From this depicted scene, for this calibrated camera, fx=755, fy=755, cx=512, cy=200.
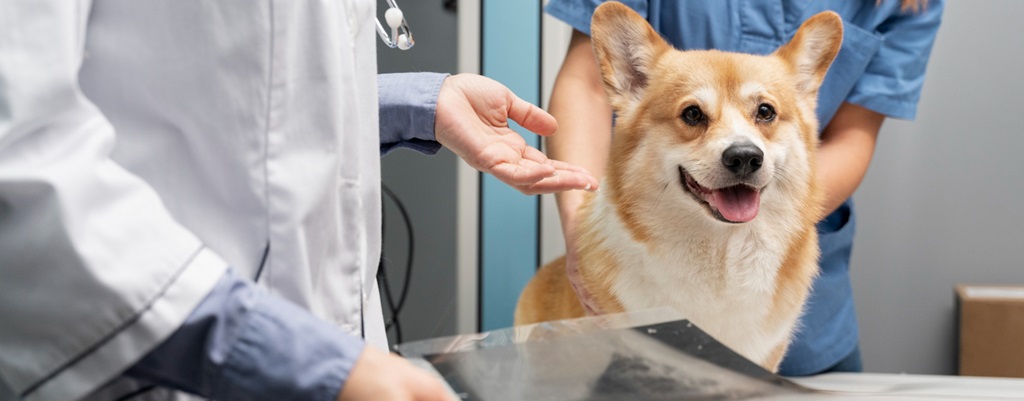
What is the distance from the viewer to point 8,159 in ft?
1.03

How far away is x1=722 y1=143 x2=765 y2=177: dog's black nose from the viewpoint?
0.74 m

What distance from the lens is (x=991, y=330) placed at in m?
0.92

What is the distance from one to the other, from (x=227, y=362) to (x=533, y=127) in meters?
0.46

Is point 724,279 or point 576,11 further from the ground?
point 576,11

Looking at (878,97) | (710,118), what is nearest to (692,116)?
(710,118)

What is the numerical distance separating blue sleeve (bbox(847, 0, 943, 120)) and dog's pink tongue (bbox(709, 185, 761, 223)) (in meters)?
0.22

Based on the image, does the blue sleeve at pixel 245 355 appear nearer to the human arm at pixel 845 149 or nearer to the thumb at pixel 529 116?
the thumb at pixel 529 116

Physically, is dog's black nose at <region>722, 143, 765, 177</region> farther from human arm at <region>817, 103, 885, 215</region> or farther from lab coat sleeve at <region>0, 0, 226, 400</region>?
lab coat sleeve at <region>0, 0, 226, 400</region>

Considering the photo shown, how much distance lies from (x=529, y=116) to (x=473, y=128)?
7cm

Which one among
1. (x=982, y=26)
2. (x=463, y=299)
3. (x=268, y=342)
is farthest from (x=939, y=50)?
(x=268, y=342)

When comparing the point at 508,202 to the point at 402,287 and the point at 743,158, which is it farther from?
the point at 743,158

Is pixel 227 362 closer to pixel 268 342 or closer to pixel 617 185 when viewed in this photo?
pixel 268 342

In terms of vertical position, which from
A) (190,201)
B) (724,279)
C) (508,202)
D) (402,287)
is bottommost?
(402,287)

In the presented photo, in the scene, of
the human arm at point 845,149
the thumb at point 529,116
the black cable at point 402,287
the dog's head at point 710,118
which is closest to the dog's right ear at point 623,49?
the dog's head at point 710,118
